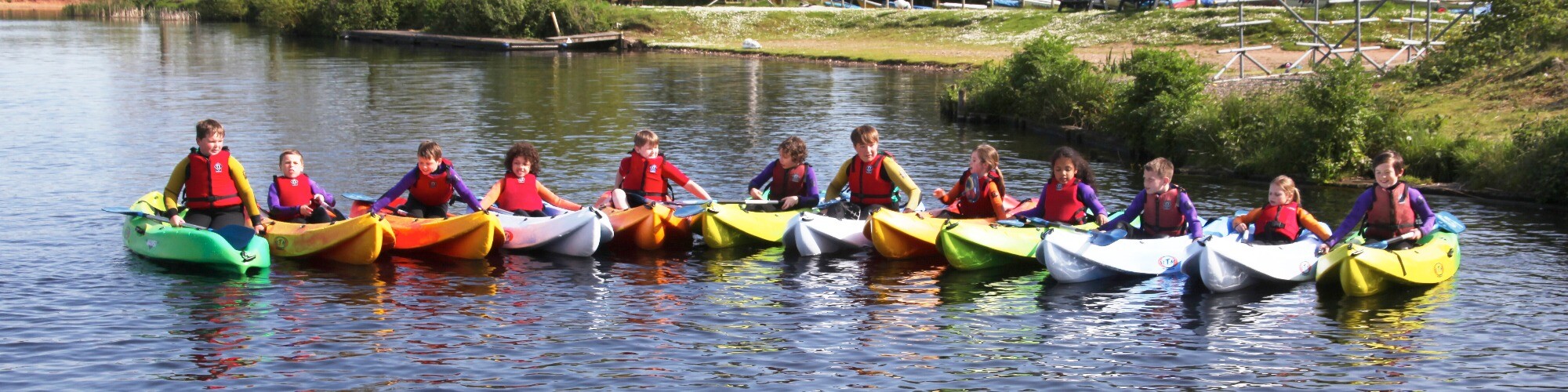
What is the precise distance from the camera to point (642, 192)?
50.2 feet

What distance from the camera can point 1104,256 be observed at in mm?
12938

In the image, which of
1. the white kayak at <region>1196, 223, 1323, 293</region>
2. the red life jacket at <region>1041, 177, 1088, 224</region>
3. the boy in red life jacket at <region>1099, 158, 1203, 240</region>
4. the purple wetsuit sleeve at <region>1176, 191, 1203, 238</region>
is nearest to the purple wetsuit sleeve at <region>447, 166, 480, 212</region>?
the red life jacket at <region>1041, 177, 1088, 224</region>

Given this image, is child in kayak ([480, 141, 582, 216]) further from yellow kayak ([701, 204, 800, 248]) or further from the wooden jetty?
the wooden jetty

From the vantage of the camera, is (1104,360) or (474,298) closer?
(1104,360)

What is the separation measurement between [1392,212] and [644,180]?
24.2 ft

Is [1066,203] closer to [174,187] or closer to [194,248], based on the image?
[194,248]

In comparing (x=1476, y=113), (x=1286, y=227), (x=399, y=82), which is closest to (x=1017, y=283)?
(x=1286, y=227)

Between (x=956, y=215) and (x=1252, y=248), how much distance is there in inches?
129

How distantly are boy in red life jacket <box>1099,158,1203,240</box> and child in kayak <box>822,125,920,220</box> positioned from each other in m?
2.23

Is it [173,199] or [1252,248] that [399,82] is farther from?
[1252,248]

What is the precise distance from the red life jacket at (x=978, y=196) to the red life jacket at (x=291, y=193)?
655 cm

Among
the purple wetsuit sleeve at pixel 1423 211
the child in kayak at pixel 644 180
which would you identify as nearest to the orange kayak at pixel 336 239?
the child in kayak at pixel 644 180

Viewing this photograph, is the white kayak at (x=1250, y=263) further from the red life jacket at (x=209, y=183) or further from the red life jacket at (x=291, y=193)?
the red life jacket at (x=209, y=183)

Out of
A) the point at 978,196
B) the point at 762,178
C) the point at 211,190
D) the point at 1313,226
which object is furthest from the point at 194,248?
the point at 1313,226
